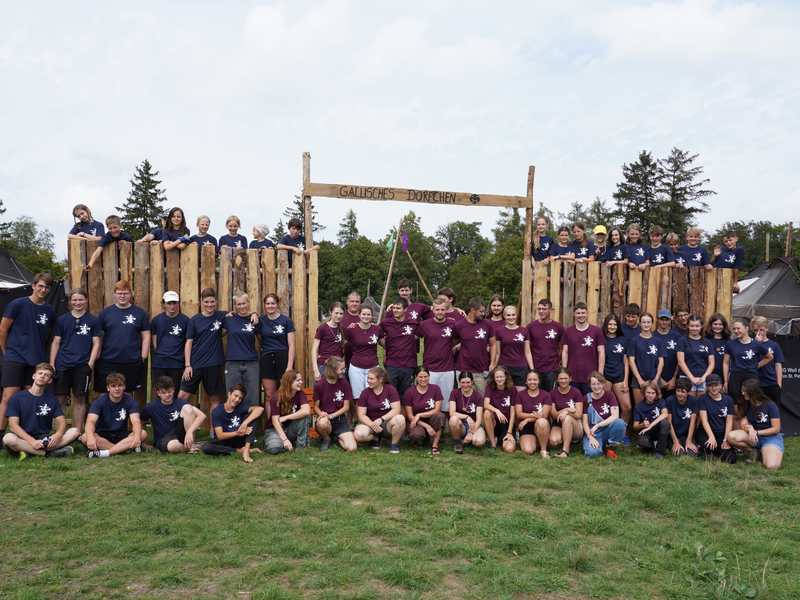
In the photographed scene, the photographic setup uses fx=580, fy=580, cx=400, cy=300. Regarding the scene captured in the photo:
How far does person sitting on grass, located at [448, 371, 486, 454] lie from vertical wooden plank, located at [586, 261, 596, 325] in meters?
2.25

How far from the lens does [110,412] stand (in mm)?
6285

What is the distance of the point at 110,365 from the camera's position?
21.9 ft

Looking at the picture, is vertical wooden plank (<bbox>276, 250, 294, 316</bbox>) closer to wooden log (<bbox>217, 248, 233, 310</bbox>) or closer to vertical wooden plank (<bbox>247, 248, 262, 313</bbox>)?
vertical wooden plank (<bbox>247, 248, 262, 313</bbox>)

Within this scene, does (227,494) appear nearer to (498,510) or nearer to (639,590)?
(498,510)

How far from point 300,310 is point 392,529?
4.06m

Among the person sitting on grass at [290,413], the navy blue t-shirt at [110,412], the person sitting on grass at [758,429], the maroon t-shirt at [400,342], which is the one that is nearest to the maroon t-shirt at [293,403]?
the person sitting on grass at [290,413]

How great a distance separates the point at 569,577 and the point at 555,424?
342cm

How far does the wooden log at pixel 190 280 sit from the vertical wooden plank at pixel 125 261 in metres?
0.65

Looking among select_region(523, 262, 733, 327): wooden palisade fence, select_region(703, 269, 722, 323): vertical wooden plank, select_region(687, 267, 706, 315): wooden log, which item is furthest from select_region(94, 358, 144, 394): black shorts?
select_region(703, 269, 722, 323): vertical wooden plank

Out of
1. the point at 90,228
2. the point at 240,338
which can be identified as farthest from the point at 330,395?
the point at 90,228

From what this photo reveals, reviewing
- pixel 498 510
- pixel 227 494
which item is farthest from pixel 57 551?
pixel 498 510

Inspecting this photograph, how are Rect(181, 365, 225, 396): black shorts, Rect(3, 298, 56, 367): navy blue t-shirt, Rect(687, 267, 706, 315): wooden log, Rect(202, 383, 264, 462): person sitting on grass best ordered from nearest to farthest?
Rect(202, 383, 264, 462): person sitting on grass < Rect(3, 298, 56, 367): navy blue t-shirt < Rect(181, 365, 225, 396): black shorts < Rect(687, 267, 706, 315): wooden log

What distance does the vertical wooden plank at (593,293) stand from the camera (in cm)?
805

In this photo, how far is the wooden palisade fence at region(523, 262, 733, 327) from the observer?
8.05 metres
